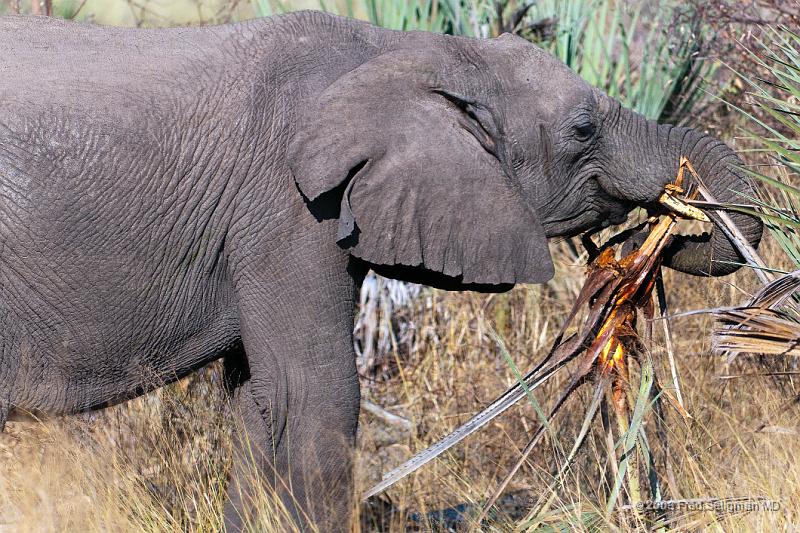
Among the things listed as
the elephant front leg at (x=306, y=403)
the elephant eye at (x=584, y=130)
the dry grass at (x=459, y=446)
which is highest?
the elephant eye at (x=584, y=130)

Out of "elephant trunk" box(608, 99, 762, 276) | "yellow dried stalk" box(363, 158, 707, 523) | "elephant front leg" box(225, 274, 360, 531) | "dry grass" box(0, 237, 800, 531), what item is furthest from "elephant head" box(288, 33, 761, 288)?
"dry grass" box(0, 237, 800, 531)

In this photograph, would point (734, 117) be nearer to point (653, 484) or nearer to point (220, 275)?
point (653, 484)

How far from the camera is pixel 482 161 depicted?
415cm

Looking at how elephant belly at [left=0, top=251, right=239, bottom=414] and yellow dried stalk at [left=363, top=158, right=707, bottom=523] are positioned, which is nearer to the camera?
elephant belly at [left=0, top=251, right=239, bottom=414]

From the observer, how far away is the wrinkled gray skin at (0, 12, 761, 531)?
389 cm

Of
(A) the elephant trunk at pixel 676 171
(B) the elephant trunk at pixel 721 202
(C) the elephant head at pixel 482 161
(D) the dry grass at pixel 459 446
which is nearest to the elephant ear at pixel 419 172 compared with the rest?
(C) the elephant head at pixel 482 161

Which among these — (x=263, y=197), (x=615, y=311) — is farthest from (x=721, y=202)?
(x=263, y=197)

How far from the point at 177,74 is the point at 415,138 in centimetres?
88

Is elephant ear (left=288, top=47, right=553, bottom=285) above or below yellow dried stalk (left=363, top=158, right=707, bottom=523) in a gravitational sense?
above

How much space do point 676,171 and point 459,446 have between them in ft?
6.82

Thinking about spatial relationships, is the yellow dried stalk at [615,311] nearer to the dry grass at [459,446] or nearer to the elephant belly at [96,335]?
the dry grass at [459,446]

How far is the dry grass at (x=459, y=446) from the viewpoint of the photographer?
4086 millimetres

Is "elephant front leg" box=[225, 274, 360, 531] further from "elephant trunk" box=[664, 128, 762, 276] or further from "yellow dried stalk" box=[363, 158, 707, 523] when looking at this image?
"elephant trunk" box=[664, 128, 762, 276]

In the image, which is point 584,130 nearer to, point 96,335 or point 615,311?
point 615,311
